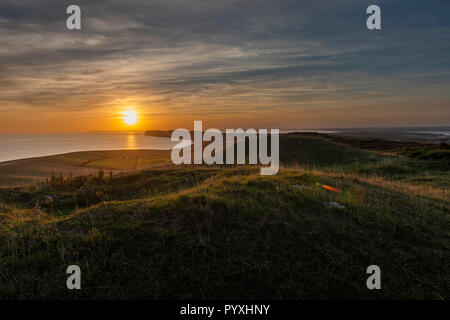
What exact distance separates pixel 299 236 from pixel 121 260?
3900 millimetres

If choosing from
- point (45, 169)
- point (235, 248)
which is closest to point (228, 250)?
point (235, 248)

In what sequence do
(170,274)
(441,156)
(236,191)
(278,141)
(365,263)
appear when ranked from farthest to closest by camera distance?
(278,141)
(441,156)
(236,191)
(365,263)
(170,274)

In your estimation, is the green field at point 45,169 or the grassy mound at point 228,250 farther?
the green field at point 45,169

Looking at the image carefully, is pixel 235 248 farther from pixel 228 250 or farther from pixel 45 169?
pixel 45 169

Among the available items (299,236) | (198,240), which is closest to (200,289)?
(198,240)

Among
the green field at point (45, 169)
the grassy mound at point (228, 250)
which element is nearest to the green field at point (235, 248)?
the grassy mound at point (228, 250)

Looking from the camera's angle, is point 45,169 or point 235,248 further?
point 45,169

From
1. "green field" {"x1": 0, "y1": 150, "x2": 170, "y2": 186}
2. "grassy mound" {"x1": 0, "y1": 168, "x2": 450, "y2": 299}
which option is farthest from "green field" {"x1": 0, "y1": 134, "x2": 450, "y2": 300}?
"green field" {"x1": 0, "y1": 150, "x2": 170, "y2": 186}

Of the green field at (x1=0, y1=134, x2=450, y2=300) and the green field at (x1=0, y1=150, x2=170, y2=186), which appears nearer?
the green field at (x1=0, y1=134, x2=450, y2=300)

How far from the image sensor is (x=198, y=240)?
18.8ft

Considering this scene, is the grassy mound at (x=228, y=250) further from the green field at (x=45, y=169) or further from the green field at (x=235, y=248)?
the green field at (x=45, y=169)

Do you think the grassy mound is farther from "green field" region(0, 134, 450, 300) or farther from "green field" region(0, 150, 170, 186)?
"green field" region(0, 150, 170, 186)

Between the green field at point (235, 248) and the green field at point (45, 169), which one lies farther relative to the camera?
the green field at point (45, 169)
